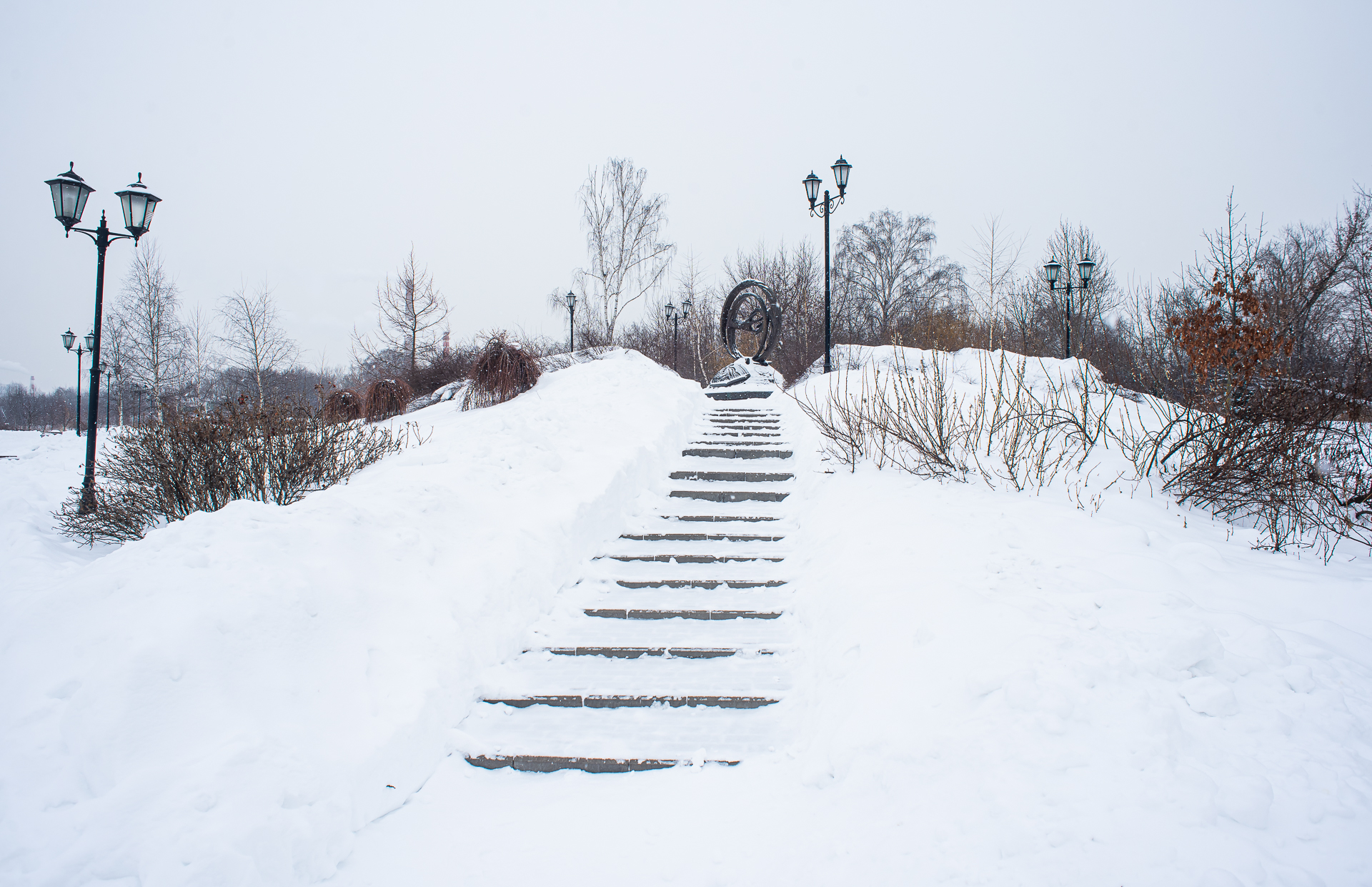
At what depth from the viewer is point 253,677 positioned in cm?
254

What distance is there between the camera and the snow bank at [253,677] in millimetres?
1996

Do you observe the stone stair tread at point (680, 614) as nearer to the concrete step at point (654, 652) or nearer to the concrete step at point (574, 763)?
→ the concrete step at point (654, 652)

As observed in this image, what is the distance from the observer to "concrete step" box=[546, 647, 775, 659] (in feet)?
11.7

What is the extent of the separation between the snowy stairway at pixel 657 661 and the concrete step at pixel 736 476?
80 cm

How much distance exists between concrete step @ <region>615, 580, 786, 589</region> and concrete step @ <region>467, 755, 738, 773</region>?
64.2 inches

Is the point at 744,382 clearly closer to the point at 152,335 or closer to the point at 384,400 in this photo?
the point at 384,400

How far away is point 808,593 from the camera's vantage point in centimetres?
406

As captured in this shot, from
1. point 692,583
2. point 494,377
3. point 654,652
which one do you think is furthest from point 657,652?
point 494,377

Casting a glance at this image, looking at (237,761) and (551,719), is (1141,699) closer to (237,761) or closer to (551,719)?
(551,719)

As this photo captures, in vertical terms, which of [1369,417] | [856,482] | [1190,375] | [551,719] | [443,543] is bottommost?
[551,719]

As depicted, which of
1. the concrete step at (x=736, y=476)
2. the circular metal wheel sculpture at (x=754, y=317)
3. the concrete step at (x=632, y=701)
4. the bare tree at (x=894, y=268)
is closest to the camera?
the concrete step at (x=632, y=701)

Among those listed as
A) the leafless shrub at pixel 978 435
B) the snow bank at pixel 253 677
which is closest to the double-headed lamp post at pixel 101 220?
the snow bank at pixel 253 677

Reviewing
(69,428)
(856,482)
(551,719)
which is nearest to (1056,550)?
(856,482)

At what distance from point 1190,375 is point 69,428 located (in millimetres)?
40372
